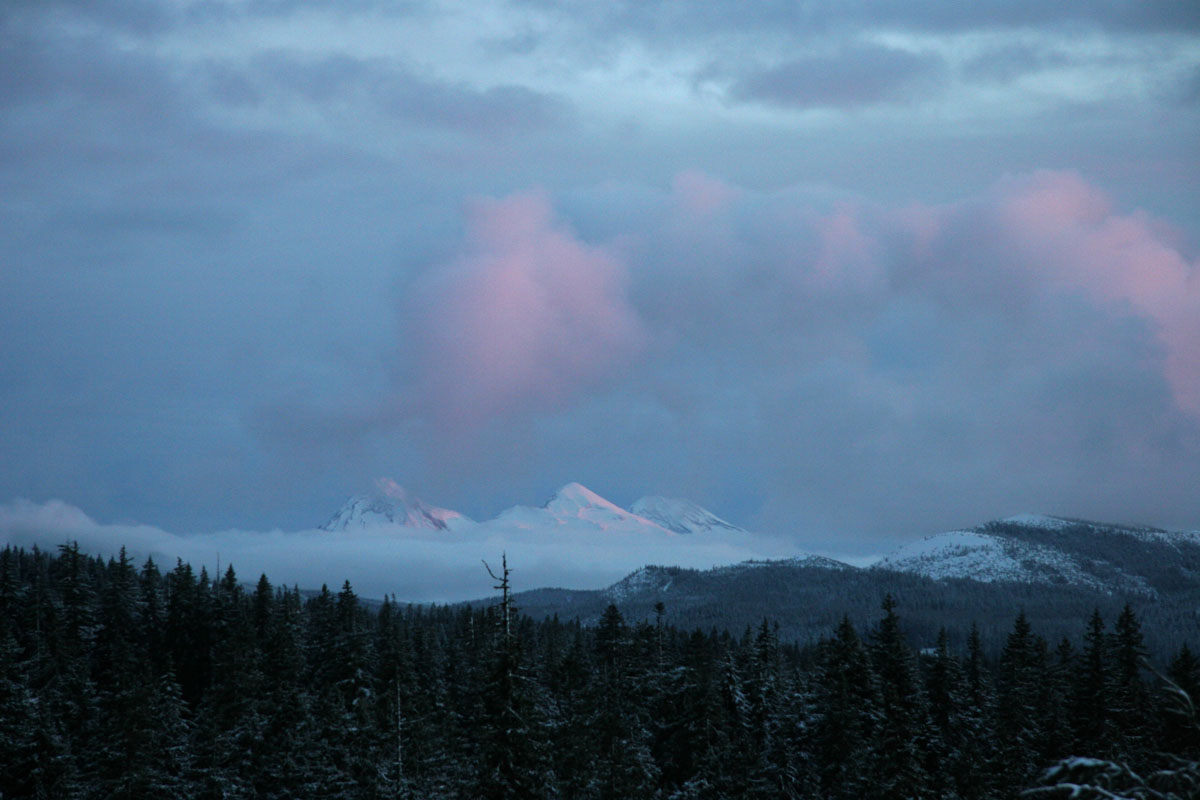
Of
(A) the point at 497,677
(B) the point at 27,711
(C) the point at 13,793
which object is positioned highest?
(A) the point at 497,677

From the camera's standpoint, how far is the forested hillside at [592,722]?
6869 cm

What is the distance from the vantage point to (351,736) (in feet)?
270

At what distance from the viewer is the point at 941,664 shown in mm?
91688

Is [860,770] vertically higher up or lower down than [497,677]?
lower down

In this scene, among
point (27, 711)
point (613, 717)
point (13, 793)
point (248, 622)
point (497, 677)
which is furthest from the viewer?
point (248, 622)

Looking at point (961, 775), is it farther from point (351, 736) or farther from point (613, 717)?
point (351, 736)

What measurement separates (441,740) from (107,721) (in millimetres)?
34316

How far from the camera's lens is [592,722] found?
71.2 metres

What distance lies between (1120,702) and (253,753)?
6506cm

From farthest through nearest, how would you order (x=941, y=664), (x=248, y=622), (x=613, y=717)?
(x=248, y=622) → (x=941, y=664) → (x=613, y=717)

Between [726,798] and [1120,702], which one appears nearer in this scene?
[726,798]

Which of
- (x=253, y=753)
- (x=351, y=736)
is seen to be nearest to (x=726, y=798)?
(x=351, y=736)

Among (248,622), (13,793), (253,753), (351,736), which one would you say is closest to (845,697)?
(351,736)

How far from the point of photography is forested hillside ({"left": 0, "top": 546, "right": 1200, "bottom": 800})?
68688 millimetres
